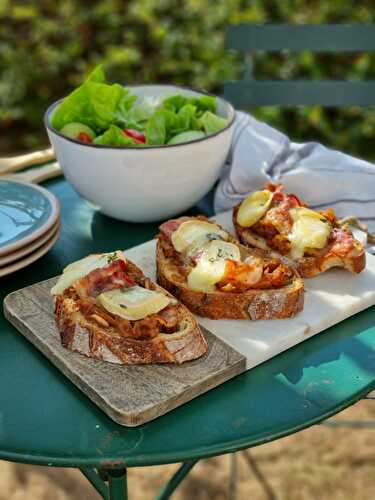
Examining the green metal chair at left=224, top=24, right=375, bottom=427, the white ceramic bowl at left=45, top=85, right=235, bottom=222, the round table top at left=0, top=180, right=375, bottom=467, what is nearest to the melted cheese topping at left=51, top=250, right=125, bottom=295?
the round table top at left=0, top=180, right=375, bottom=467

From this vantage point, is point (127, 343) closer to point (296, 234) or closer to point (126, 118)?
point (296, 234)

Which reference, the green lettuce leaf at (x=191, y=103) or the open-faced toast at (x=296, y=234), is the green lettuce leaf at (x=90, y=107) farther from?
the open-faced toast at (x=296, y=234)

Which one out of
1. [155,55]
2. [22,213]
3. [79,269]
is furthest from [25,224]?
[155,55]

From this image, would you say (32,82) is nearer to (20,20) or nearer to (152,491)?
(20,20)

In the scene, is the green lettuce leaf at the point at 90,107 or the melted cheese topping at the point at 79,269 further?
the green lettuce leaf at the point at 90,107

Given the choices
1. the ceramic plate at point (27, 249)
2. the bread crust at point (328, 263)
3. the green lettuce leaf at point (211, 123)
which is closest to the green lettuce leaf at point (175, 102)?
the green lettuce leaf at point (211, 123)

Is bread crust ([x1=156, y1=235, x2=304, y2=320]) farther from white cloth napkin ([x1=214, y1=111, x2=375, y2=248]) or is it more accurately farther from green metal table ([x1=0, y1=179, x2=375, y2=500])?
white cloth napkin ([x1=214, y1=111, x2=375, y2=248])

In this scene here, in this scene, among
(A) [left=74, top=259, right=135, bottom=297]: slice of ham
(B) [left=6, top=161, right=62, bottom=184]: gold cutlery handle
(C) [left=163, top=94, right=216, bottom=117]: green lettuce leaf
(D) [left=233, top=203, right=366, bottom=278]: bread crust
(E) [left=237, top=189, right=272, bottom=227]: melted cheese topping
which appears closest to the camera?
(A) [left=74, top=259, right=135, bottom=297]: slice of ham
